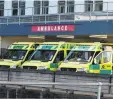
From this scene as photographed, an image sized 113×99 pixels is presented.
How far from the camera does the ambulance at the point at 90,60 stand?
2162 centimetres

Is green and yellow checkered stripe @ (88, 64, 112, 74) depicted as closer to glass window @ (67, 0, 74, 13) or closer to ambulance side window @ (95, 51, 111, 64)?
ambulance side window @ (95, 51, 111, 64)

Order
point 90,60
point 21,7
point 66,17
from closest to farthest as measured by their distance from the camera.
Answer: point 90,60 → point 66,17 → point 21,7

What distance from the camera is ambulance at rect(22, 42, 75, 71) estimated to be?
23.6 meters

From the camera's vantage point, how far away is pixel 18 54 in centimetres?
2606

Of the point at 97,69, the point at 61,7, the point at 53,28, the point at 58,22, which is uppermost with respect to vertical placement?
the point at 61,7

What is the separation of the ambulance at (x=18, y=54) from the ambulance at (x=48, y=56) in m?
0.97

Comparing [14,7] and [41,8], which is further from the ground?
[14,7]

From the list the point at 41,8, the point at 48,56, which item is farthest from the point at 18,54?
the point at 41,8

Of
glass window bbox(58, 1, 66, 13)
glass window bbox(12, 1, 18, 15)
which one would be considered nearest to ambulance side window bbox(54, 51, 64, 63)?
glass window bbox(58, 1, 66, 13)

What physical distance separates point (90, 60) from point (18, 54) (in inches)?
228

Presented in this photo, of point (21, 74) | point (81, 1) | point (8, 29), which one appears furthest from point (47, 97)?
point (81, 1)

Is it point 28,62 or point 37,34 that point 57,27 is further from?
point 28,62

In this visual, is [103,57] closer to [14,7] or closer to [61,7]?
[61,7]

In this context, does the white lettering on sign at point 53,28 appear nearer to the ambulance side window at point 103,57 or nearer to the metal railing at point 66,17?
the metal railing at point 66,17
